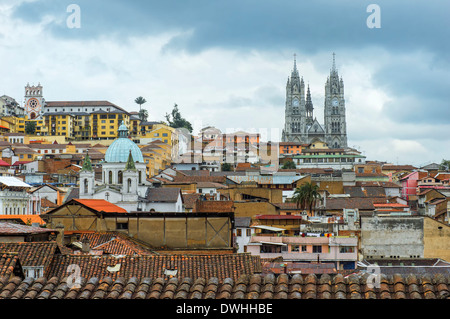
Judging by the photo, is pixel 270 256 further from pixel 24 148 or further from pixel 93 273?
pixel 24 148

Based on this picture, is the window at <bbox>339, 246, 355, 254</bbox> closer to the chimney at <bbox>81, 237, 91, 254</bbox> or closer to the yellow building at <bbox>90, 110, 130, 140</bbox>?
the chimney at <bbox>81, 237, 91, 254</bbox>

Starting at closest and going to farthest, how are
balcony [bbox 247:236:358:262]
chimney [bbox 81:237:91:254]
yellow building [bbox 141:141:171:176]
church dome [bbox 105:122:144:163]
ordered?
chimney [bbox 81:237:91:254] → balcony [bbox 247:236:358:262] → church dome [bbox 105:122:144:163] → yellow building [bbox 141:141:171:176]

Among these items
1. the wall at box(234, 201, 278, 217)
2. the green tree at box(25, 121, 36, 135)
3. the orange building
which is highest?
the green tree at box(25, 121, 36, 135)

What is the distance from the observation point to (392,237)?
2276 inches

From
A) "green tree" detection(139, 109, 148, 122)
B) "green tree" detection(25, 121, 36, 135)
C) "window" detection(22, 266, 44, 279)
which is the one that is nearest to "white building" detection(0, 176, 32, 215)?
"window" detection(22, 266, 44, 279)

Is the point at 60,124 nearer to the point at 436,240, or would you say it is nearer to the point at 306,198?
the point at 306,198

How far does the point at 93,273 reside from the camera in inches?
896

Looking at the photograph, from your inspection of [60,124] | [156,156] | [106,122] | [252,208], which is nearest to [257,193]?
[252,208]

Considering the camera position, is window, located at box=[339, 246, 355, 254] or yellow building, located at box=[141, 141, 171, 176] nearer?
window, located at box=[339, 246, 355, 254]

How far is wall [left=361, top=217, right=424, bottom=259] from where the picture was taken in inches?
2255

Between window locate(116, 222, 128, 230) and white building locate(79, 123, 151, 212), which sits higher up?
white building locate(79, 123, 151, 212)

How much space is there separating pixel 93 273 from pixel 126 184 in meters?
51.4

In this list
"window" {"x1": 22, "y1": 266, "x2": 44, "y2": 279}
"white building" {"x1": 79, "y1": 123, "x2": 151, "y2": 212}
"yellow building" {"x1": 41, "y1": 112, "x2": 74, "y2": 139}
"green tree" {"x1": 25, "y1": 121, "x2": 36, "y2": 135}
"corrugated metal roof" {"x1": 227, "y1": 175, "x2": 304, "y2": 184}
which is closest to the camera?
"window" {"x1": 22, "y1": 266, "x2": 44, "y2": 279}
